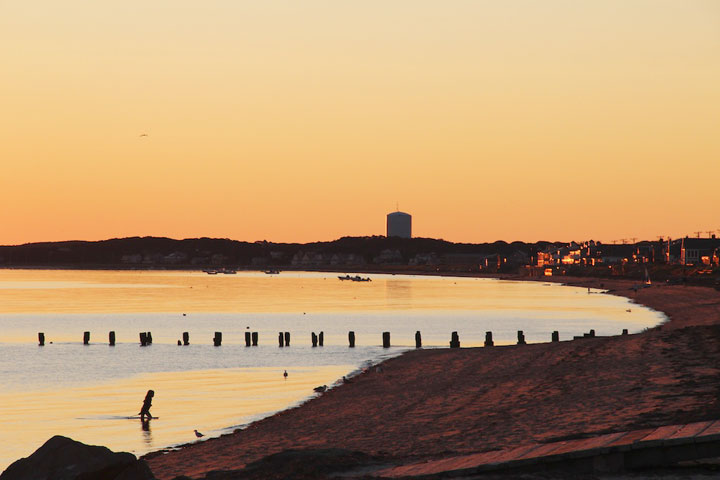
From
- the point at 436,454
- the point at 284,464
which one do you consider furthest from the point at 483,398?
the point at 284,464

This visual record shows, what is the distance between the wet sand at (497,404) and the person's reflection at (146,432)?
6.30ft

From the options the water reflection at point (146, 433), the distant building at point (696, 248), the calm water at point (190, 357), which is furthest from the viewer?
the distant building at point (696, 248)

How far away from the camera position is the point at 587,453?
1204cm

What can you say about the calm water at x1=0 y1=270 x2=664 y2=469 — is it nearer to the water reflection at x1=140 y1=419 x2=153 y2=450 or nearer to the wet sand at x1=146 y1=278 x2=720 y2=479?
the water reflection at x1=140 y1=419 x2=153 y2=450

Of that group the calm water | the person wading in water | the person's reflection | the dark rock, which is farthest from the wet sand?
the dark rock

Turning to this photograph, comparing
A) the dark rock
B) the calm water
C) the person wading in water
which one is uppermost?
the dark rock

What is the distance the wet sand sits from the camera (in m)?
18.6

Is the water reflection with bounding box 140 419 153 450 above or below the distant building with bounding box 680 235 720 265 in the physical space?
below

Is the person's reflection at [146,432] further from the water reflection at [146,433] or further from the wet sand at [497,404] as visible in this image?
the wet sand at [497,404]

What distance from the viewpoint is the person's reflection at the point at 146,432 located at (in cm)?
2456

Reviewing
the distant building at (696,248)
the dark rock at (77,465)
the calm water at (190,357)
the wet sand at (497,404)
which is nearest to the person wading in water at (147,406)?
the calm water at (190,357)

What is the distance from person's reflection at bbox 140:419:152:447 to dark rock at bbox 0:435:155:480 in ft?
39.3

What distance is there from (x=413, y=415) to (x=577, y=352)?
13.0 m

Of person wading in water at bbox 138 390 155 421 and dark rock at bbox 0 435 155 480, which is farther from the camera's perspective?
person wading in water at bbox 138 390 155 421
